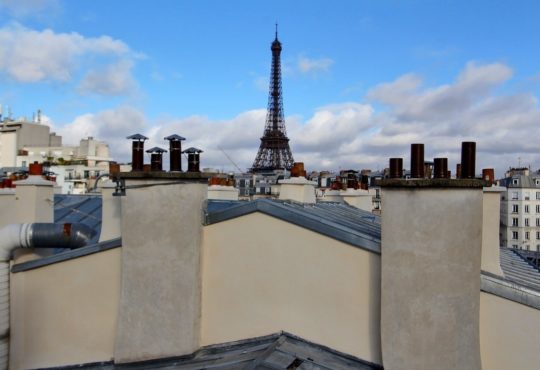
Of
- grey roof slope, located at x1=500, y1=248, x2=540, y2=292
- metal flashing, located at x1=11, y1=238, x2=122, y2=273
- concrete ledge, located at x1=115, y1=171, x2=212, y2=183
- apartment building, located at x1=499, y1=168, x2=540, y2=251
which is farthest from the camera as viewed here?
apartment building, located at x1=499, y1=168, x2=540, y2=251

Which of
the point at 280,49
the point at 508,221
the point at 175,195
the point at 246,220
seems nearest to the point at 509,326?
the point at 246,220

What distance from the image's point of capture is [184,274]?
6.08 metres

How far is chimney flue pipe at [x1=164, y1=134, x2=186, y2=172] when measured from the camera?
6.41m

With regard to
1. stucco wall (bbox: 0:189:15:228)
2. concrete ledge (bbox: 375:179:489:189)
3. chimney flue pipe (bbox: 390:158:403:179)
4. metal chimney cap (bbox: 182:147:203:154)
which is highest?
metal chimney cap (bbox: 182:147:203:154)

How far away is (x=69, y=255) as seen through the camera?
21.9ft

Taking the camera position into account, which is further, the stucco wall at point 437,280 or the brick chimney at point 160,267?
the brick chimney at point 160,267

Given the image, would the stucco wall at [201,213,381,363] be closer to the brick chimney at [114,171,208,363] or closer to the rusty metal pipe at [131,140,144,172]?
the brick chimney at [114,171,208,363]

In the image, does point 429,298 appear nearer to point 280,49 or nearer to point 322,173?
point 322,173

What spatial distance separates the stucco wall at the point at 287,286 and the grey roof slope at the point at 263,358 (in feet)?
0.34

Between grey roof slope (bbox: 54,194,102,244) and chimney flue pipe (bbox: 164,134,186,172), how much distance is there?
6.30 m

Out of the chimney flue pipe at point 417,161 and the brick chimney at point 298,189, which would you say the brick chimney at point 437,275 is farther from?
the brick chimney at point 298,189

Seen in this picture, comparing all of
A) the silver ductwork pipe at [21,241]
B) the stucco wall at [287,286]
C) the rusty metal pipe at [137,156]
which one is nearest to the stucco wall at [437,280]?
the stucco wall at [287,286]

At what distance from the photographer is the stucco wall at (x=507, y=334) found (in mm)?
5152

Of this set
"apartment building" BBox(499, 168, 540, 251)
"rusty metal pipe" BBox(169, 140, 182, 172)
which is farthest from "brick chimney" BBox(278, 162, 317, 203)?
"apartment building" BBox(499, 168, 540, 251)
